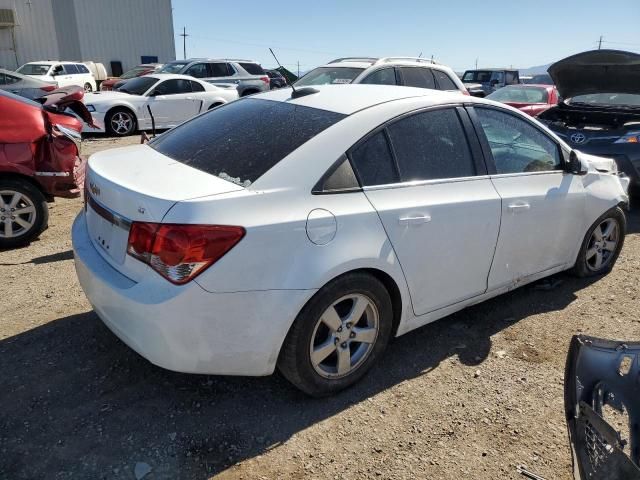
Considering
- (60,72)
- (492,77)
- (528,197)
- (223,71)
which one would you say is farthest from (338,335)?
(60,72)

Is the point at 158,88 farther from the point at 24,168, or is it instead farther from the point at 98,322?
the point at 98,322

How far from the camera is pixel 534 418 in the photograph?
2.80 metres

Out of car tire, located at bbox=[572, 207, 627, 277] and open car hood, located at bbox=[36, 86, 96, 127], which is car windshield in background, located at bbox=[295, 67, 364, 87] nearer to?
open car hood, located at bbox=[36, 86, 96, 127]

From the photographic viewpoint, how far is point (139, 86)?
40.7 ft

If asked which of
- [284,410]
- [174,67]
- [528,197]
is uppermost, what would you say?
[174,67]

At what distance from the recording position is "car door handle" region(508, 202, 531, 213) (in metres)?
3.33

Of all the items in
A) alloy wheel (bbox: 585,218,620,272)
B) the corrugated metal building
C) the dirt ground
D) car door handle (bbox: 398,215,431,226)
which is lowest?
the dirt ground

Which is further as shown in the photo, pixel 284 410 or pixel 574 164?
pixel 574 164

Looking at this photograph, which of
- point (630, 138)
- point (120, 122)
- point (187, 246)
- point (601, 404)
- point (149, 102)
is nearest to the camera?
point (601, 404)

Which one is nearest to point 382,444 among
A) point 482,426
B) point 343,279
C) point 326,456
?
point 326,456

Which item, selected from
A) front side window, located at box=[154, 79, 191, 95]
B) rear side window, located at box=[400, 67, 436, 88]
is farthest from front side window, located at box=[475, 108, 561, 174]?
front side window, located at box=[154, 79, 191, 95]

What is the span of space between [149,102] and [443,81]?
22.0ft

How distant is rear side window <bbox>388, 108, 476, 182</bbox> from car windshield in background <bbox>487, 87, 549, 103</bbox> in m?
8.46

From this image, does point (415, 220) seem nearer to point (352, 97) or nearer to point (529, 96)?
point (352, 97)
